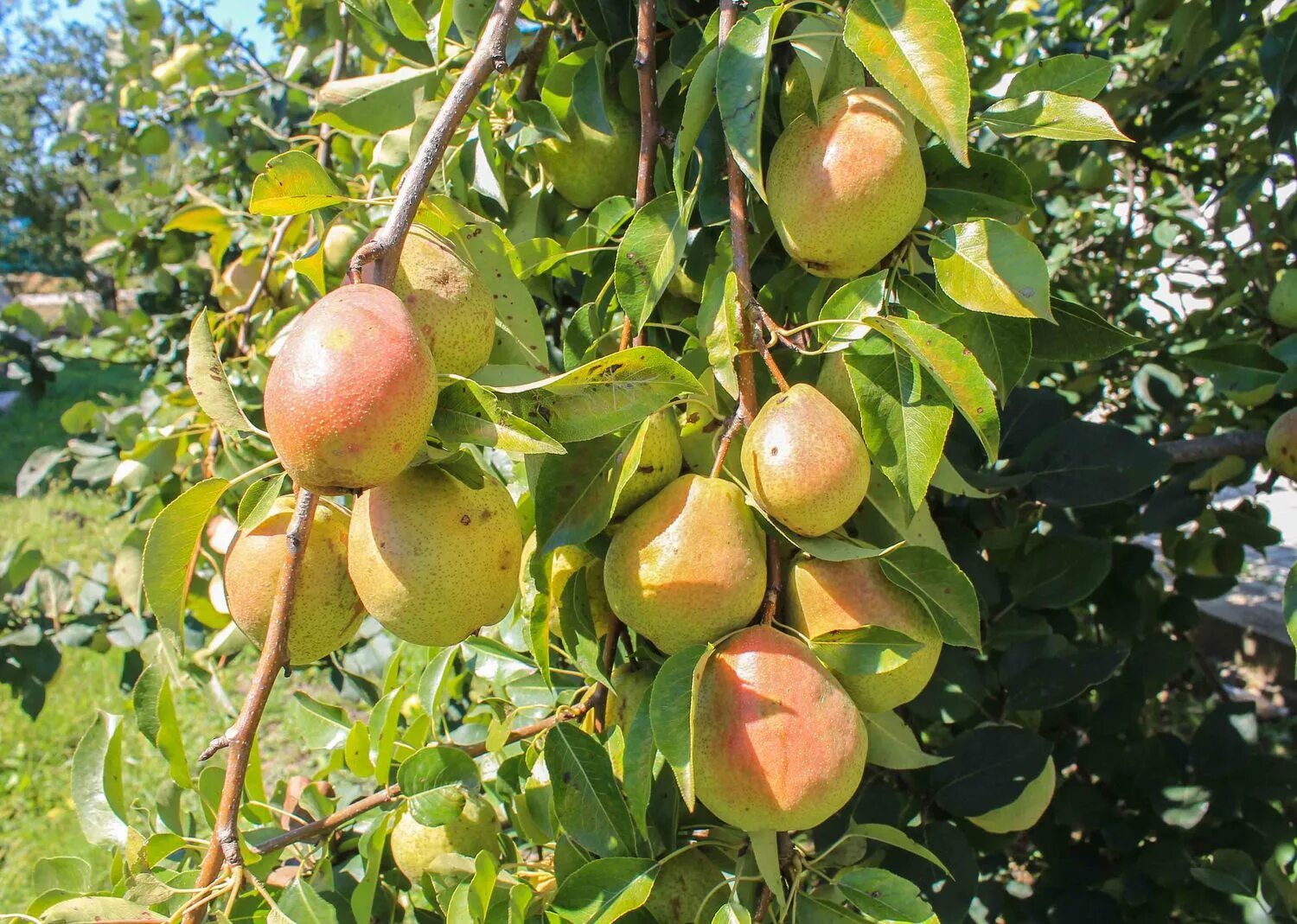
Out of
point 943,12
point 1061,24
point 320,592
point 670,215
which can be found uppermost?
point 943,12

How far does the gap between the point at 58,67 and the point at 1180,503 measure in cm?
1788

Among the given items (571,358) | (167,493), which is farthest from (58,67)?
(571,358)

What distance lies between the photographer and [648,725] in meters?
0.94

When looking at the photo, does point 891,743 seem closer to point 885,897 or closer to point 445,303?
point 885,897

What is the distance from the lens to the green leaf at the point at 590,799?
3.26ft

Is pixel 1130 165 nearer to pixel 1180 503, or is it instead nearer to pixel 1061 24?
pixel 1061 24

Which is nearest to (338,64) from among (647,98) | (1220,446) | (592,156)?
(592,156)

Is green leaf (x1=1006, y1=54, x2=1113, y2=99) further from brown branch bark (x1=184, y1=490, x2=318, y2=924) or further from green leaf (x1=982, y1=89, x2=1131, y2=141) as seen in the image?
brown branch bark (x1=184, y1=490, x2=318, y2=924)

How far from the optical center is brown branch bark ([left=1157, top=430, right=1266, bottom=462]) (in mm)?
1602

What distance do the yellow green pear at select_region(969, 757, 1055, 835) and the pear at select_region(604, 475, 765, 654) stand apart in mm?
641

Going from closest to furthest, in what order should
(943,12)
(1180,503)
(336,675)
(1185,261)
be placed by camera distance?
(943,12) < (1180,503) < (336,675) < (1185,261)

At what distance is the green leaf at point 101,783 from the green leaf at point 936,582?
2.98ft

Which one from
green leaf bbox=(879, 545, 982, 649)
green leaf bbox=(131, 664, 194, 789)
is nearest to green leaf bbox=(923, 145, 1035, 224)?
green leaf bbox=(879, 545, 982, 649)

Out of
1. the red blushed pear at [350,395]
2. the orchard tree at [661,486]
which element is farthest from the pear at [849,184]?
the red blushed pear at [350,395]
